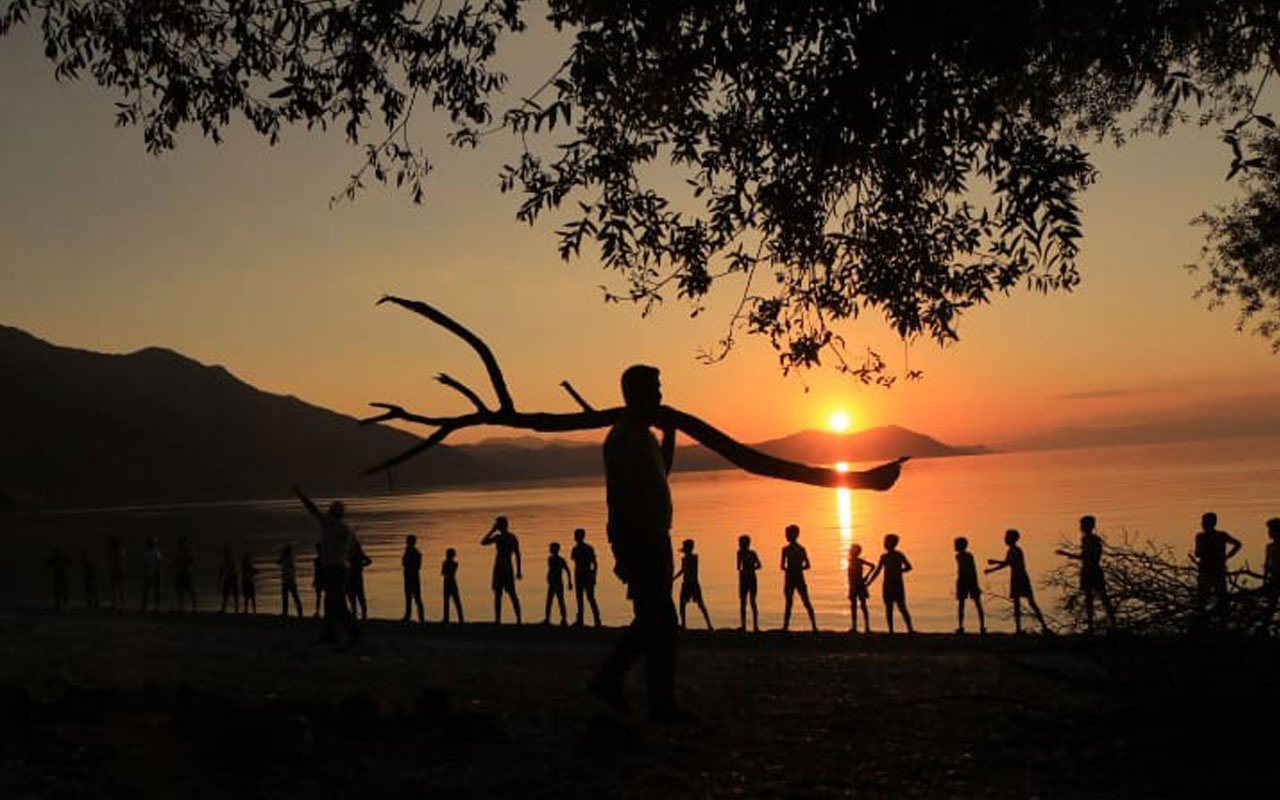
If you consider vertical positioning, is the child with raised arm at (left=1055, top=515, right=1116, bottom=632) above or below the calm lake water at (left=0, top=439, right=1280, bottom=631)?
above

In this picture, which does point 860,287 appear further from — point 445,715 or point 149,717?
point 149,717

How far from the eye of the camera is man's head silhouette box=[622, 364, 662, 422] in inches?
307

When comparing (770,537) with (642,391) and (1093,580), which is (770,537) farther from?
(642,391)

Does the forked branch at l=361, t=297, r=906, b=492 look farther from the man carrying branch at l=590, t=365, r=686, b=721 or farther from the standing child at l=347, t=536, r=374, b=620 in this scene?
the standing child at l=347, t=536, r=374, b=620

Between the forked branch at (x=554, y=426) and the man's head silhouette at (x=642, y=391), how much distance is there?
2.14 feet

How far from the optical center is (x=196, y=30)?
10.6 meters

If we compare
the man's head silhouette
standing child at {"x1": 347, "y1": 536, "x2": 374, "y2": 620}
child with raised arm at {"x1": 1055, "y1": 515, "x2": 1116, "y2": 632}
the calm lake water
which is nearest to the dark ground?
child with raised arm at {"x1": 1055, "y1": 515, "x2": 1116, "y2": 632}

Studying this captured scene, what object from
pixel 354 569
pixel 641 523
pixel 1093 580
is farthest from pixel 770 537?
pixel 641 523

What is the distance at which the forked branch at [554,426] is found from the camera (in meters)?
6.72

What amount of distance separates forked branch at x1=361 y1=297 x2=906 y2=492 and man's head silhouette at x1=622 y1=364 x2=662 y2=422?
65 cm

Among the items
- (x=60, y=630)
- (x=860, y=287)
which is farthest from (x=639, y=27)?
(x=60, y=630)

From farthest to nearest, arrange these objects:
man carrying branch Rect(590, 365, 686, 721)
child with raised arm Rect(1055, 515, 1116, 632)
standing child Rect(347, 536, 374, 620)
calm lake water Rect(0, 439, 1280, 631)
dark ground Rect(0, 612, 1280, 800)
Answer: calm lake water Rect(0, 439, 1280, 631), standing child Rect(347, 536, 374, 620), child with raised arm Rect(1055, 515, 1116, 632), man carrying branch Rect(590, 365, 686, 721), dark ground Rect(0, 612, 1280, 800)

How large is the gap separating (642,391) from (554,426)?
3.80 ft

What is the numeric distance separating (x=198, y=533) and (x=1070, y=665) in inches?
4195
